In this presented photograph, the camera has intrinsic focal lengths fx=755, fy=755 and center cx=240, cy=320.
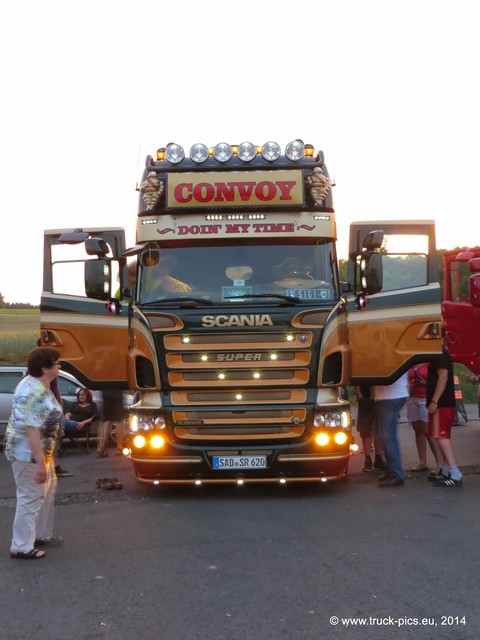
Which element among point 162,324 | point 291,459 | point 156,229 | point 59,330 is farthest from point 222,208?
point 291,459

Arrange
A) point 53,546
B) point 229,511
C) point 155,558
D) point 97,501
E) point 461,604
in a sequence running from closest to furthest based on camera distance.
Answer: point 461,604
point 155,558
point 53,546
point 229,511
point 97,501

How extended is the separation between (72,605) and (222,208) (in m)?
4.87

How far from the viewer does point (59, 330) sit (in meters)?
8.61

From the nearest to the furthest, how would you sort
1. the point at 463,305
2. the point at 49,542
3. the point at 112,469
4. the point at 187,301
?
the point at 49,542 < the point at 187,301 < the point at 112,469 < the point at 463,305

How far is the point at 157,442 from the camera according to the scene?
7.96m

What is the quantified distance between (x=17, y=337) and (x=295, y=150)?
86.5 feet

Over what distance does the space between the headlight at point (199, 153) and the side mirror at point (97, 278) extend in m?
1.62

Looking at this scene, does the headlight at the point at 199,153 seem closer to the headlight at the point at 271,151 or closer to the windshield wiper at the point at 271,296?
the headlight at the point at 271,151

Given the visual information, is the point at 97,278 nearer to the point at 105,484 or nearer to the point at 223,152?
the point at 223,152

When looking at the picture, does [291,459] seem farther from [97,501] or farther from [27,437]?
[27,437]

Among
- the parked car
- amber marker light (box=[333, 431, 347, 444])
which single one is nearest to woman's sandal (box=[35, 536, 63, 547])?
amber marker light (box=[333, 431, 347, 444])

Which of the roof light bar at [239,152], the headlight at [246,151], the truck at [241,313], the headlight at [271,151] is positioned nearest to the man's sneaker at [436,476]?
the truck at [241,313]

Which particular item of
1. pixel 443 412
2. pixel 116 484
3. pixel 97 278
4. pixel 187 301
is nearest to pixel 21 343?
pixel 116 484

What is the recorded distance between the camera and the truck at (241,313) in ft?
26.0
